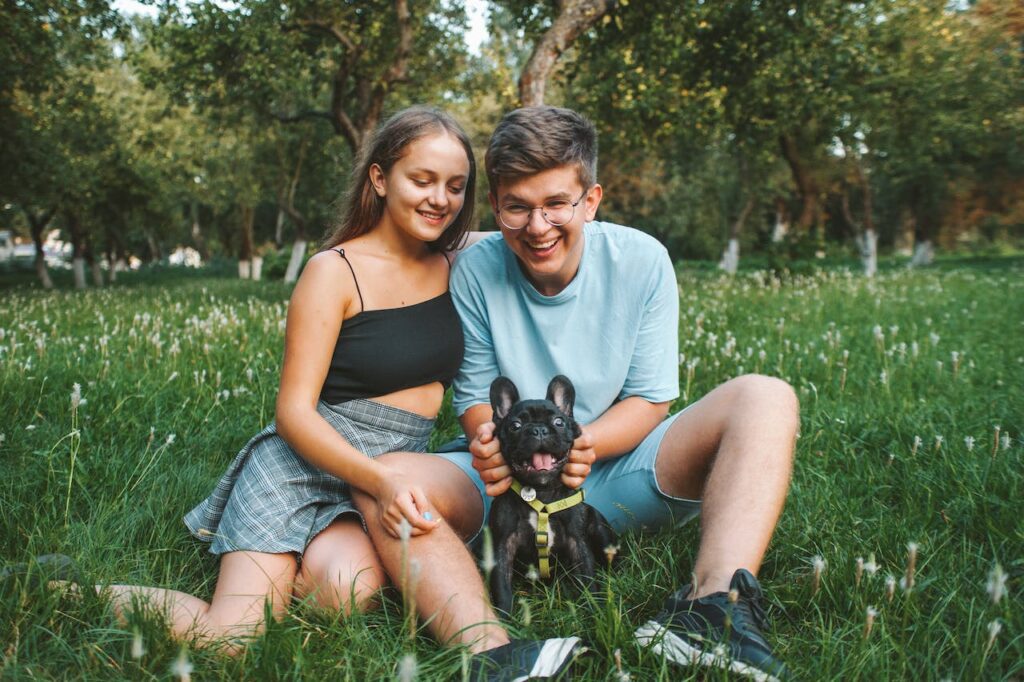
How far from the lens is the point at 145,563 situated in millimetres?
2754

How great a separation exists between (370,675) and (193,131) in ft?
111

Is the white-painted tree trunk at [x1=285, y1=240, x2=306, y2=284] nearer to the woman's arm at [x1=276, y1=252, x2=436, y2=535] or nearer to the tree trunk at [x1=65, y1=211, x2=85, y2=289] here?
the tree trunk at [x1=65, y1=211, x2=85, y2=289]

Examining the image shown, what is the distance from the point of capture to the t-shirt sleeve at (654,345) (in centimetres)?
320

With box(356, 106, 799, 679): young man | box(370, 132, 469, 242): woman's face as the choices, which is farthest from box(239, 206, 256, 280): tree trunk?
box(356, 106, 799, 679): young man

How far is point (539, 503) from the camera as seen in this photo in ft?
8.87

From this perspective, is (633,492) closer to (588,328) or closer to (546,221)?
(588,328)

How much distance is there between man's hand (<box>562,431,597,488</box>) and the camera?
8.73 feet

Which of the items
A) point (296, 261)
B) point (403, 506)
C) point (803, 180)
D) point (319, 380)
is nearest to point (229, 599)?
point (403, 506)

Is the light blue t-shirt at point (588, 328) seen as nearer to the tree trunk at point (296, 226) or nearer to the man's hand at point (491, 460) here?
the man's hand at point (491, 460)

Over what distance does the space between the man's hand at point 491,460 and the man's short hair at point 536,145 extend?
1.09 m

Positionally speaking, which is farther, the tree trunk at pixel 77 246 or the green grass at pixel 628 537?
the tree trunk at pixel 77 246

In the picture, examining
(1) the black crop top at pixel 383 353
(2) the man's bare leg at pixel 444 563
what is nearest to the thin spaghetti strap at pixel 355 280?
(1) the black crop top at pixel 383 353

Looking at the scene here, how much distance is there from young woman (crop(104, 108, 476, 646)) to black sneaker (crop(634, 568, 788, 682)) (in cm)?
91

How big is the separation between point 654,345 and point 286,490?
5.82ft
